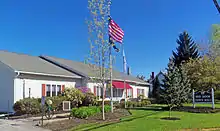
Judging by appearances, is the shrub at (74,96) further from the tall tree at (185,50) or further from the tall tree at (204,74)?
the tall tree at (185,50)

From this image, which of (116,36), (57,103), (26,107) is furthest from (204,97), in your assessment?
(26,107)

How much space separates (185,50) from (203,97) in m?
21.9

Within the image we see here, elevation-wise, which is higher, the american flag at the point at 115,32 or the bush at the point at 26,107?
the american flag at the point at 115,32

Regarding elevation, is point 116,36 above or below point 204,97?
above

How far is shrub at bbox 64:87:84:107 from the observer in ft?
80.1

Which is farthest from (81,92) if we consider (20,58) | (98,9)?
(98,9)

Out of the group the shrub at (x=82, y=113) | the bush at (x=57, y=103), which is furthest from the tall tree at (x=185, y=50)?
the shrub at (x=82, y=113)

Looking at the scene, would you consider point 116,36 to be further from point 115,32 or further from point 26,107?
point 26,107

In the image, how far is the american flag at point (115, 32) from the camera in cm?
1962

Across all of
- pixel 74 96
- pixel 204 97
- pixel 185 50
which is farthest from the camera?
pixel 185 50

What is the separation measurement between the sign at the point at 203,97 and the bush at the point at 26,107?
14.7m

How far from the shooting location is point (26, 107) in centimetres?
1959

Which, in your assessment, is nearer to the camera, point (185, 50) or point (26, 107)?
point (26, 107)

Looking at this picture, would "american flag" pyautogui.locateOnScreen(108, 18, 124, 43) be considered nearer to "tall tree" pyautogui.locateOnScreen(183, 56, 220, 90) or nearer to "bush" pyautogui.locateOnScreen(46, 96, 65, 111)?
"bush" pyautogui.locateOnScreen(46, 96, 65, 111)
